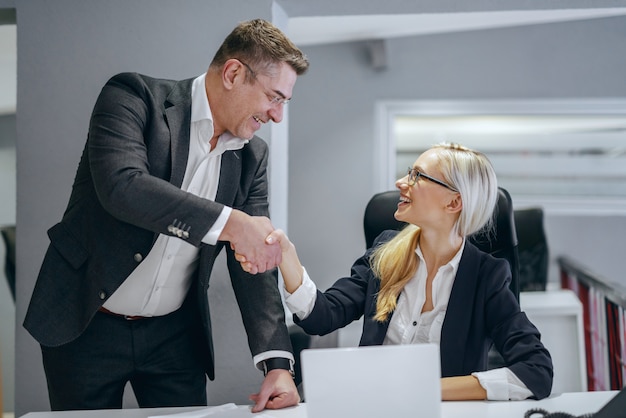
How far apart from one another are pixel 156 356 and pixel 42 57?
128cm

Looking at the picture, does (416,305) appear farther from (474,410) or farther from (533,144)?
(533,144)

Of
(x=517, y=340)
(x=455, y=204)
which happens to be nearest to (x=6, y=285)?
(x=455, y=204)

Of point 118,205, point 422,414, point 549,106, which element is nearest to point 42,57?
point 118,205

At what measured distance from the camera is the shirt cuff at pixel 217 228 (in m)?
1.48

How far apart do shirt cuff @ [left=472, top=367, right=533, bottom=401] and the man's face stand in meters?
0.82

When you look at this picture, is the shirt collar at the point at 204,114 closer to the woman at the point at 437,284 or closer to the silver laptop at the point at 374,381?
the woman at the point at 437,284

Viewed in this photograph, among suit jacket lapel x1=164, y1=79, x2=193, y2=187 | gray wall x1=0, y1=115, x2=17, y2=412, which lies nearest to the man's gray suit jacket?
suit jacket lapel x1=164, y1=79, x2=193, y2=187

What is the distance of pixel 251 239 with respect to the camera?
1.52 meters

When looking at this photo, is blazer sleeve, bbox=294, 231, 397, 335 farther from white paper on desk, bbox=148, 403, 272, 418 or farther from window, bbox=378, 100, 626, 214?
window, bbox=378, 100, 626, 214

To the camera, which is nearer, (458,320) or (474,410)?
(474,410)

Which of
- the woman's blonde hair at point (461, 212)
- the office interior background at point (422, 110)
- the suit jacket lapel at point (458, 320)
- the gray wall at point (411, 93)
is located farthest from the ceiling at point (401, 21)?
the suit jacket lapel at point (458, 320)

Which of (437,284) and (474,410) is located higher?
(437,284)

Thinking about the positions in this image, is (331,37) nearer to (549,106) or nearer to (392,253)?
(549,106)

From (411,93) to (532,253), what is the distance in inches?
57.2
